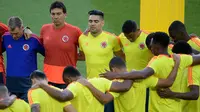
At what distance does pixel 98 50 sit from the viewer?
10227 mm

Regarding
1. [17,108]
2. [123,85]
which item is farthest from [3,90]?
[123,85]

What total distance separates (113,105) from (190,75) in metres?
1.22

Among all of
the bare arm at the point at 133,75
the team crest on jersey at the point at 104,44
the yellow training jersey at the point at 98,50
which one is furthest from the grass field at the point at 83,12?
the bare arm at the point at 133,75

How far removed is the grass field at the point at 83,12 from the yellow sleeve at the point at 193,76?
6854 millimetres

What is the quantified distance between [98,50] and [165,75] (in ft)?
6.21

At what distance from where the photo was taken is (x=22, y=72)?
10320mm

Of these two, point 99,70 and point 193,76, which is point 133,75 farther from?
point 99,70

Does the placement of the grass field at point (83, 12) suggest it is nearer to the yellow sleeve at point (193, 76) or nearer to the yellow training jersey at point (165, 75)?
the yellow sleeve at point (193, 76)

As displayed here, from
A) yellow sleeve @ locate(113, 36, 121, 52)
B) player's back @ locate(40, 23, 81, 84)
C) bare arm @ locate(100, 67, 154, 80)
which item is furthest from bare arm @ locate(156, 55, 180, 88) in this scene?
player's back @ locate(40, 23, 81, 84)

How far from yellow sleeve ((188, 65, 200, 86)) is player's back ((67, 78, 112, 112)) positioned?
1.21 metres

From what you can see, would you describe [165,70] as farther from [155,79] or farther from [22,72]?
[22,72]

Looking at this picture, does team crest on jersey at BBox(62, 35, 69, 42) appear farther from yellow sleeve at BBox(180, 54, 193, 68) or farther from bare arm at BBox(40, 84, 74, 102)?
bare arm at BBox(40, 84, 74, 102)

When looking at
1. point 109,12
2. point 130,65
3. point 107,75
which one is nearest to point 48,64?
point 130,65

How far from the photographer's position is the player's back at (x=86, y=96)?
810 cm
